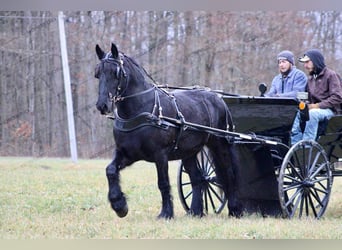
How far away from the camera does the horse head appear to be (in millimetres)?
6551

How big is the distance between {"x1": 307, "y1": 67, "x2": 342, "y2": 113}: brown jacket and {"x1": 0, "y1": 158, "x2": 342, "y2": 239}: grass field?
4.40 ft

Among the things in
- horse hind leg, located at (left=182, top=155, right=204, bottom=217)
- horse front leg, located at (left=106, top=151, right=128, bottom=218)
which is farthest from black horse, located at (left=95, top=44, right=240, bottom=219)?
horse hind leg, located at (left=182, top=155, right=204, bottom=217)

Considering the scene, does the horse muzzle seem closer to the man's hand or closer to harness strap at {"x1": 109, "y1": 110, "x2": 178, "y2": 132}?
harness strap at {"x1": 109, "y1": 110, "x2": 178, "y2": 132}

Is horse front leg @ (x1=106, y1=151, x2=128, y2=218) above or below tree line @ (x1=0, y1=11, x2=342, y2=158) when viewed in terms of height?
below

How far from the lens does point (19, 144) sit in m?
21.0

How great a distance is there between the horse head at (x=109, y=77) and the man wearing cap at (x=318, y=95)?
238 centimetres

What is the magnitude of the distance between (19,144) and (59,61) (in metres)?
3.01

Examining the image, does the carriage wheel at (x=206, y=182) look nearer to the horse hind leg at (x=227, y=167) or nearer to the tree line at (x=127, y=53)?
the horse hind leg at (x=227, y=167)

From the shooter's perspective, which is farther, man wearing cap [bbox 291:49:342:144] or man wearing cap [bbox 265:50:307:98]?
man wearing cap [bbox 265:50:307:98]

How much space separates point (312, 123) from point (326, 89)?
497 millimetres

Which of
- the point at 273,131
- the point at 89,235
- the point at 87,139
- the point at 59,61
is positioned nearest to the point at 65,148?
the point at 87,139

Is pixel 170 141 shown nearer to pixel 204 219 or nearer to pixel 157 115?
pixel 157 115

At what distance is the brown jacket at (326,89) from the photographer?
7.97 metres

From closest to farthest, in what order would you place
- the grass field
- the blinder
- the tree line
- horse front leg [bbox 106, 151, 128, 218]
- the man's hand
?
the grass field
the blinder
horse front leg [bbox 106, 151, 128, 218]
the man's hand
the tree line
